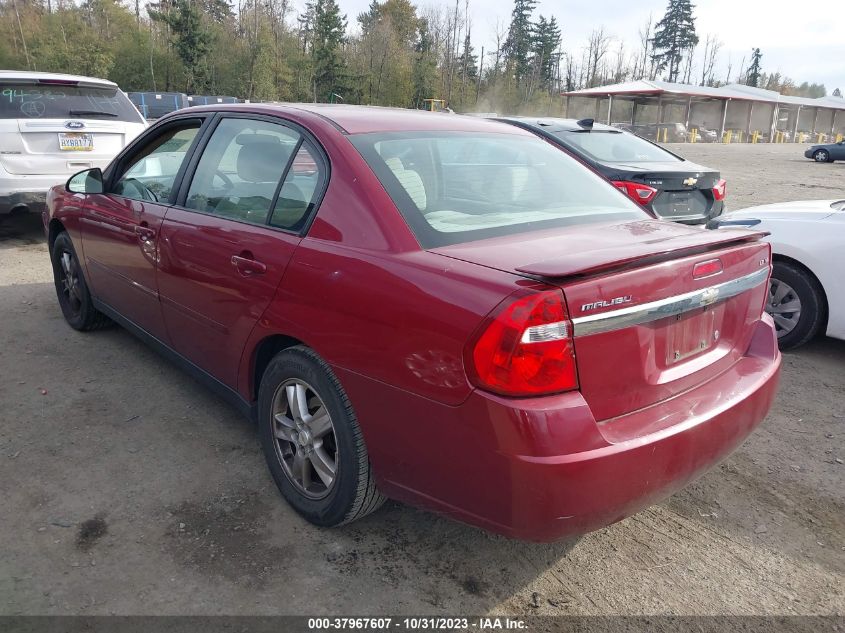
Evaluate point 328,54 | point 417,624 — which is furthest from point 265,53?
point 417,624

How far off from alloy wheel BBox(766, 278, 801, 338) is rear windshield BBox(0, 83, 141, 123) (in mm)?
7095

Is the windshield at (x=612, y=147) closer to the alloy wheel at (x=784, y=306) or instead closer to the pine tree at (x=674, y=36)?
the alloy wheel at (x=784, y=306)

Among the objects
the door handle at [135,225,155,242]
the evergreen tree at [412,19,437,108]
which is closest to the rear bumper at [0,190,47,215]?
the door handle at [135,225,155,242]

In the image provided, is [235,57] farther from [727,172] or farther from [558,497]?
[558,497]

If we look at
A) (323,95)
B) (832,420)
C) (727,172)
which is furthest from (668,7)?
(832,420)

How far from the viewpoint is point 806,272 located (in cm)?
462

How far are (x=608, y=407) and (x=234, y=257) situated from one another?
1.68 metres

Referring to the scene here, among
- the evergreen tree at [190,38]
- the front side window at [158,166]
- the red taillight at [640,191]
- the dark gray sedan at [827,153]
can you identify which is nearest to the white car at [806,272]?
the red taillight at [640,191]

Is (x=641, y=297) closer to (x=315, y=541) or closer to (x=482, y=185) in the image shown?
(x=482, y=185)

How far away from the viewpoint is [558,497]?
1933 mm

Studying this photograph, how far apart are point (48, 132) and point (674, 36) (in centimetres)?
10001

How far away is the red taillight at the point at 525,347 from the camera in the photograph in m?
1.90

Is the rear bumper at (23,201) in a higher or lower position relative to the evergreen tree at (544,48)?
lower

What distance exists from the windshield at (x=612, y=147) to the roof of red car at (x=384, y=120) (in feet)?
13.2
